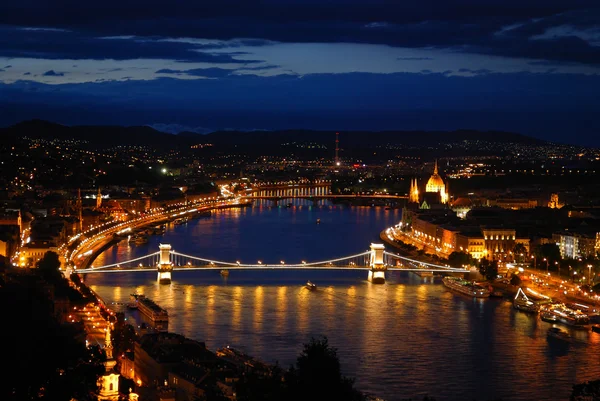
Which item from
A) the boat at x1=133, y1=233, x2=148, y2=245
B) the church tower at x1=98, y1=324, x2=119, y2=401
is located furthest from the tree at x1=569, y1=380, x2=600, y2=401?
the boat at x1=133, y1=233, x2=148, y2=245

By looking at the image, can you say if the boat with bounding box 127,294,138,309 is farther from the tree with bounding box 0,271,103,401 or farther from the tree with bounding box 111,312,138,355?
the tree with bounding box 0,271,103,401

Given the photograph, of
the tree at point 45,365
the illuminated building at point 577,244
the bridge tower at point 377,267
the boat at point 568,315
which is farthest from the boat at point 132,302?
the illuminated building at point 577,244

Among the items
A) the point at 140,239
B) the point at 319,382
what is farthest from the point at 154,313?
the point at 140,239

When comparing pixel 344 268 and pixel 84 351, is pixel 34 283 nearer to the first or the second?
pixel 344 268

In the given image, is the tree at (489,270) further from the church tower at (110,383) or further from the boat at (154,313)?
the church tower at (110,383)

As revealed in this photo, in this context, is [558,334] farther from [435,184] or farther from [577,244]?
[435,184]

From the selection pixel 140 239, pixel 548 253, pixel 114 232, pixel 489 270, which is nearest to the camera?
pixel 489 270
